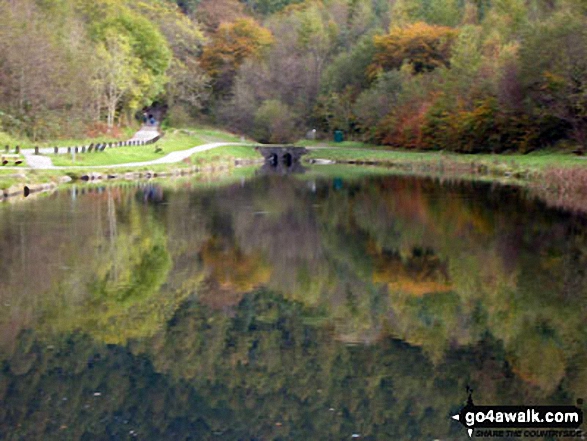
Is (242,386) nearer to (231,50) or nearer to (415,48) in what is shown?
(415,48)

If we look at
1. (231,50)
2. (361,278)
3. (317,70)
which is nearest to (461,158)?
(317,70)

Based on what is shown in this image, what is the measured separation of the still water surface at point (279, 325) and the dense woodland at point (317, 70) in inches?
1149

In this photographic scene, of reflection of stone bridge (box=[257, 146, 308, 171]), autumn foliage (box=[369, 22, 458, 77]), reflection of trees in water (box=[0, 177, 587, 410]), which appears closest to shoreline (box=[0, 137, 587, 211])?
reflection of stone bridge (box=[257, 146, 308, 171])

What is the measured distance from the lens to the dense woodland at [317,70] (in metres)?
57.1

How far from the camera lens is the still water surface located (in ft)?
39.5

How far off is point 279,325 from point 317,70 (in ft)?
278

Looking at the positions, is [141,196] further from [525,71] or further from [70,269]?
[525,71]

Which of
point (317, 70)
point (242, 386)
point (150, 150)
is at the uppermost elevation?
point (317, 70)

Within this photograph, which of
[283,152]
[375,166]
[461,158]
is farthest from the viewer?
[283,152]

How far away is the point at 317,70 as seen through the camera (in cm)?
9894

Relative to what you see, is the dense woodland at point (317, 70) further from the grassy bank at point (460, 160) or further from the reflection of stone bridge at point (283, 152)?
the reflection of stone bridge at point (283, 152)

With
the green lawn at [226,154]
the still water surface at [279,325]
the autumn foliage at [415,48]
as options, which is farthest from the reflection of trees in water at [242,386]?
the autumn foliage at [415,48]

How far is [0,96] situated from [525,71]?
3559cm

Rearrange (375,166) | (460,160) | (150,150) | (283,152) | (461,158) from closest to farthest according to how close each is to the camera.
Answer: (460,160), (461,158), (150,150), (375,166), (283,152)
